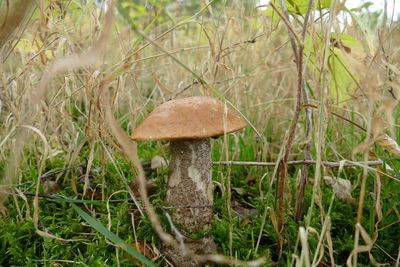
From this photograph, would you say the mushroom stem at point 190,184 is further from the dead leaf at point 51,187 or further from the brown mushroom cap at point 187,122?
the dead leaf at point 51,187

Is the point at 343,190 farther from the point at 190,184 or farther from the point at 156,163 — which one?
the point at 156,163

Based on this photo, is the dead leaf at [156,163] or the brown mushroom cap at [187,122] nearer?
the brown mushroom cap at [187,122]

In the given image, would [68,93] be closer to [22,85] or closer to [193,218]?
[22,85]

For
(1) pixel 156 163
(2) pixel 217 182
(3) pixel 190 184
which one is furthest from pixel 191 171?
(1) pixel 156 163

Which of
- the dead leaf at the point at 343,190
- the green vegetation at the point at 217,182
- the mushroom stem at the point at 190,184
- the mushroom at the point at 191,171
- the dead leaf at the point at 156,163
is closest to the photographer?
the green vegetation at the point at 217,182

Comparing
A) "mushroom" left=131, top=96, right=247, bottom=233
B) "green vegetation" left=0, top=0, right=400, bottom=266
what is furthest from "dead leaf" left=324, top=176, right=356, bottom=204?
"mushroom" left=131, top=96, right=247, bottom=233

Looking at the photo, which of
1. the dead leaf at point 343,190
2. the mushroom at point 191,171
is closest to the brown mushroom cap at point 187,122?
the mushroom at point 191,171
